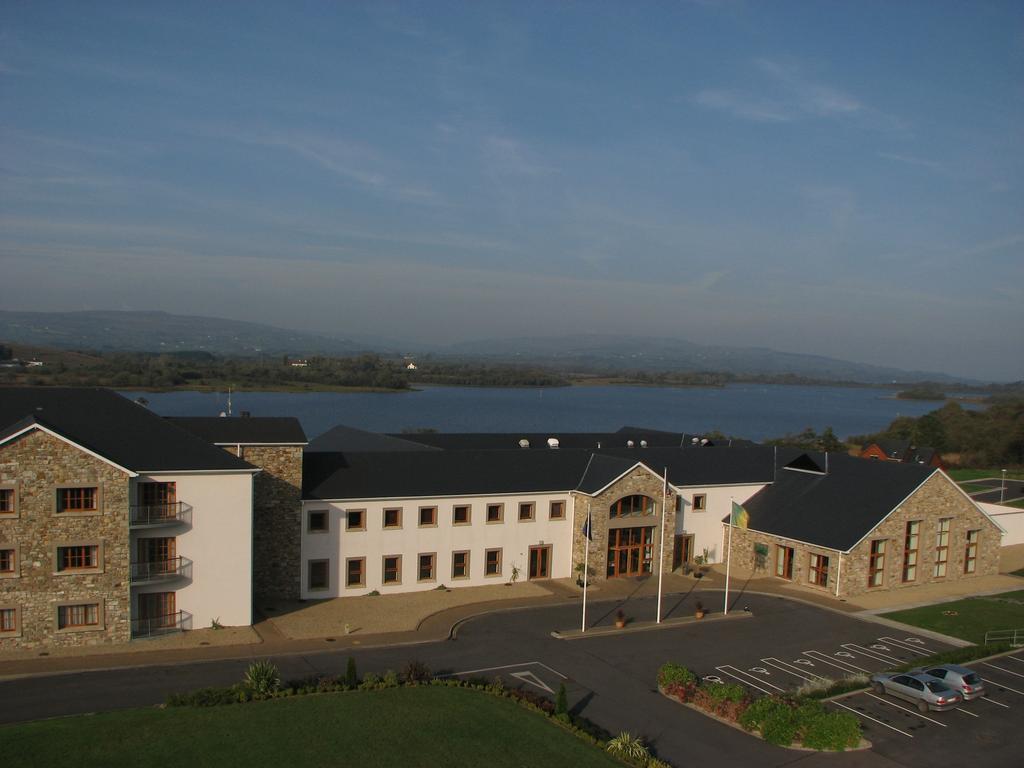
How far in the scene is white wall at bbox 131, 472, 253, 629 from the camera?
93.7 ft

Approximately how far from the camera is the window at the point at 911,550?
38.2 meters

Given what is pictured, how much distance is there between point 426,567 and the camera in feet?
116

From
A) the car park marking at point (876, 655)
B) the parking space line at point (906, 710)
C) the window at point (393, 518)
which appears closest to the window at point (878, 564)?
the car park marking at point (876, 655)

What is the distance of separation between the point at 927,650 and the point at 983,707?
219 inches

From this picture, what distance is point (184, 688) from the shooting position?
22906 mm

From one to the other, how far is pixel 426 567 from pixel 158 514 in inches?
457

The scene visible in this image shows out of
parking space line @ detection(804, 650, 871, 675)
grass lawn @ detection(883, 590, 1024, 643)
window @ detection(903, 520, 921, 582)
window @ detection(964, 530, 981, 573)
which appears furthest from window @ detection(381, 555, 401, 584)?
window @ detection(964, 530, 981, 573)

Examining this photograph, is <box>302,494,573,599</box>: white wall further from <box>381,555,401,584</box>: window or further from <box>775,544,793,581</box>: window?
<box>775,544,793,581</box>: window

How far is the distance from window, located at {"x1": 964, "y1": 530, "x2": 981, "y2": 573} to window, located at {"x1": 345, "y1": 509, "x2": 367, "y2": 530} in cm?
2897

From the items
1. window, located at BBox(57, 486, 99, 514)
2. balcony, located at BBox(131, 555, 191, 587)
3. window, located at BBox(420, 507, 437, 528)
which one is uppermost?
window, located at BBox(57, 486, 99, 514)

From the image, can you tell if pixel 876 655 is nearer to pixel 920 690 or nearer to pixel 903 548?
pixel 920 690

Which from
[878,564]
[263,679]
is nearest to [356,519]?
[263,679]

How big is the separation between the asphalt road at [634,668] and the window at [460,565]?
165 inches

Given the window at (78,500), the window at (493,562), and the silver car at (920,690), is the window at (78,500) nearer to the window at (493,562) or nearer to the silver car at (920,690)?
the window at (493,562)
